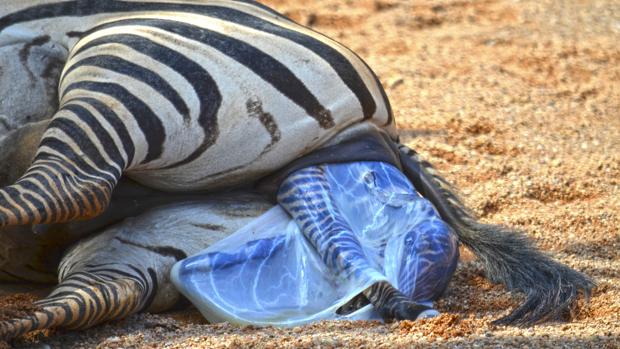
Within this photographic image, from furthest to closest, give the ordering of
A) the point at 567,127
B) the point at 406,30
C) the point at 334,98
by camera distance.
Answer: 1. the point at 406,30
2. the point at 567,127
3. the point at 334,98

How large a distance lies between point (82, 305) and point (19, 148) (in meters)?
0.71

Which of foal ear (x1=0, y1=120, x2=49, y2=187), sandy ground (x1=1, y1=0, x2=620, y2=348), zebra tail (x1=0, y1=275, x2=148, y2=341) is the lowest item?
sandy ground (x1=1, y1=0, x2=620, y2=348)

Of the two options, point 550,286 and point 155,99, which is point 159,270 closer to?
point 155,99

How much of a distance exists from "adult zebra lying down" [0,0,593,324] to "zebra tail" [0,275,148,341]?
0.22m

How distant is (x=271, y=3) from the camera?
8211 millimetres

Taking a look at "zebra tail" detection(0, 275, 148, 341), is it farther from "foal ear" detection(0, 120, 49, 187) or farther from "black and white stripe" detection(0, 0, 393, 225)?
"foal ear" detection(0, 120, 49, 187)

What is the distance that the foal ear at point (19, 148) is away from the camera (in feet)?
12.5

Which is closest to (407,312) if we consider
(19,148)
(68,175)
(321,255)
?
(321,255)

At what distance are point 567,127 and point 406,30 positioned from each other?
82.2 inches

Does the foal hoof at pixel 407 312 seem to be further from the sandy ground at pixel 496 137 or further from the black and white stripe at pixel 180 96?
the black and white stripe at pixel 180 96

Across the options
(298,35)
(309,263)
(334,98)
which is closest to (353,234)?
(309,263)

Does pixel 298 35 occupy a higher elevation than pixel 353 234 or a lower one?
higher

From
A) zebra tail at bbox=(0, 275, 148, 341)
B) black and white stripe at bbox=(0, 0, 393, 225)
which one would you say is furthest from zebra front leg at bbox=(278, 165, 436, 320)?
zebra tail at bbox=(0, 275, 148, 341)

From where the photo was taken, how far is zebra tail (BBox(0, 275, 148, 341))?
3.15 m
